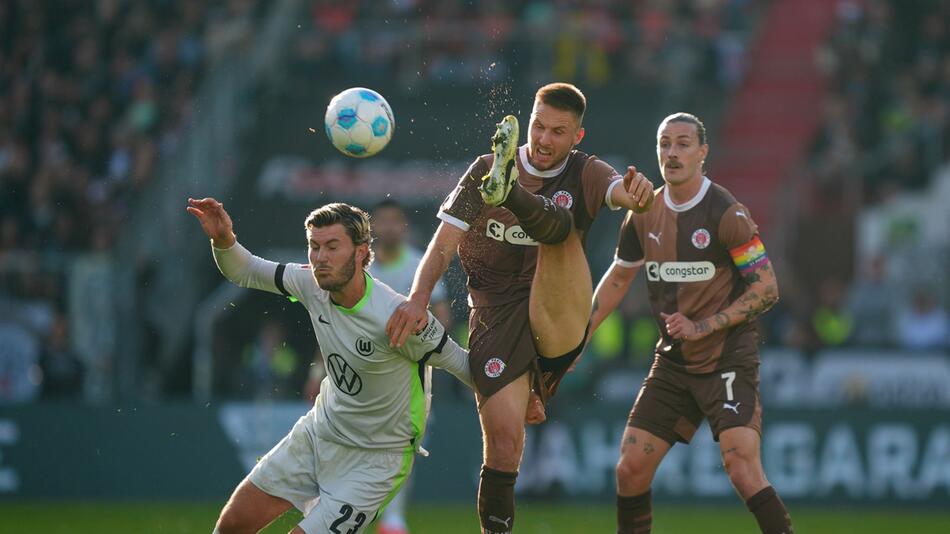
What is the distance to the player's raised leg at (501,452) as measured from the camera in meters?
8.26

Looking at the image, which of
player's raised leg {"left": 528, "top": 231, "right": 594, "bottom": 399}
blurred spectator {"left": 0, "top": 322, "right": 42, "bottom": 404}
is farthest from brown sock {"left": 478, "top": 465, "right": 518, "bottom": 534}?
blurred spectator {"left": 0, "top": 322, "right": 42, "bottom": 404}

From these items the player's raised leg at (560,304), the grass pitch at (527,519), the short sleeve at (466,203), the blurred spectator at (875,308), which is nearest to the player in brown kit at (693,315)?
the player's raised leg at (560,304)

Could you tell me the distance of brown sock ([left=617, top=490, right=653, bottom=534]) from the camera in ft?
28.8

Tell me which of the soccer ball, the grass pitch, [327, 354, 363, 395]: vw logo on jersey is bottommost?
the grass pitch

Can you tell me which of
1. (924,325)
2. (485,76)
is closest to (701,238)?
(924,325)

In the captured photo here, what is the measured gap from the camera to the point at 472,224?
27.2 ft

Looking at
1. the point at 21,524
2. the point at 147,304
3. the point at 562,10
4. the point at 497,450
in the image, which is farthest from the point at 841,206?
the point at 497,450

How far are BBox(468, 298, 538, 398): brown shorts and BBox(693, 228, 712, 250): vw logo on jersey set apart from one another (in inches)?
45.2

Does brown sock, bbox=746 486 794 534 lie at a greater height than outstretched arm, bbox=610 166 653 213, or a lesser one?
lesser

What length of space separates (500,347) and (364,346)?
0.83 meters

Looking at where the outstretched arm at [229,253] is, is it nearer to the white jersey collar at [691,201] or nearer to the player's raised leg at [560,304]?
the player's raised leg at [560,304]

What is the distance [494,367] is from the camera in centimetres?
834

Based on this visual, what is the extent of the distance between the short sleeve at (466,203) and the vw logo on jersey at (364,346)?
790 millimetres

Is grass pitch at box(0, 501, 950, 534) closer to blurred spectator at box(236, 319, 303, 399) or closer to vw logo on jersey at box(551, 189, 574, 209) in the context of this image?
blurred spectator at box(236, 319, 303, 399)
